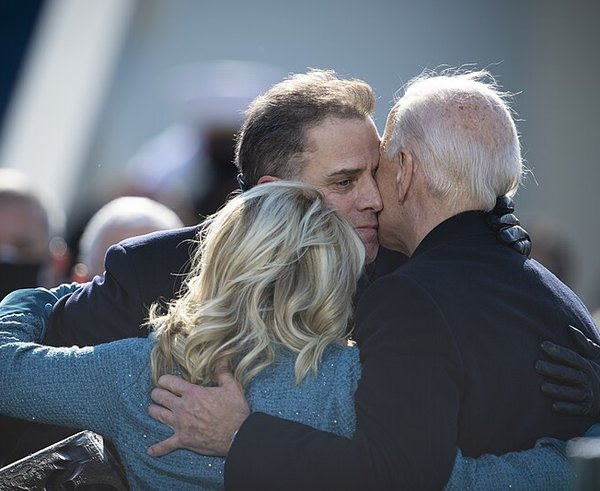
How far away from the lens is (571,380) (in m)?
2.98

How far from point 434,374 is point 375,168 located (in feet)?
3.48

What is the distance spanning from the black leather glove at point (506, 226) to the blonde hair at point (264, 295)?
15.6 inches

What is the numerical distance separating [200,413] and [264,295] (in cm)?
32

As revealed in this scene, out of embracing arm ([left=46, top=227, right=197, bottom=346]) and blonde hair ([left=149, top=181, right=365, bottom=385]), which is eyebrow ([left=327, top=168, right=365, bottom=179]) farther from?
blonde hair ([left=149, top=181, right=365, bottom=385])

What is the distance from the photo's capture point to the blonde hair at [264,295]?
2.86 meters

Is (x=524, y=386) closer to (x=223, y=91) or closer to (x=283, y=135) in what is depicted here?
(x=283, y=135)

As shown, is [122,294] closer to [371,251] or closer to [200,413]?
[200,413]

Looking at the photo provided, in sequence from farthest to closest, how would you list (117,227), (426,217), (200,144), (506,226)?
(200,144)
(117,227)
(426,217)
(506,226)

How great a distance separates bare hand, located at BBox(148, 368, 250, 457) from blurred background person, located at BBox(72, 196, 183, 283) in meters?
2.07

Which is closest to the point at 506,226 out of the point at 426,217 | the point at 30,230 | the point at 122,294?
the point at 426,217

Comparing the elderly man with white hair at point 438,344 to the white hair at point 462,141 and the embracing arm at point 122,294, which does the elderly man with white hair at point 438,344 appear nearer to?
the white hair at point 462,141

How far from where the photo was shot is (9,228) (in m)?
5.52

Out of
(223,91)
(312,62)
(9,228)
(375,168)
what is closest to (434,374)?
(375,168)

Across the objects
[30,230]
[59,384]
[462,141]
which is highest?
[462,141]
